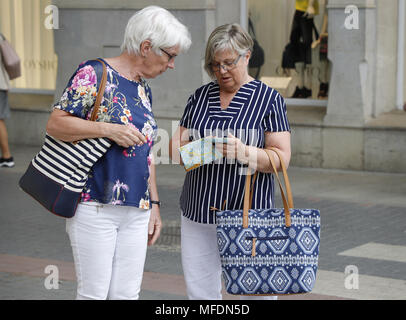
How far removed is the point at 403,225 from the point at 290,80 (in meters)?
5.33

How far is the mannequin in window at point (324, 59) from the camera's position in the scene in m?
12.9

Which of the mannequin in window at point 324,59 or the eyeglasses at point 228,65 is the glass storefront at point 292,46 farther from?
the eyeglasses at point 228,65

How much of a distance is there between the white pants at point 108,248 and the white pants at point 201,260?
Answer: 280mm

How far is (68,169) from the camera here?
3.93 metres

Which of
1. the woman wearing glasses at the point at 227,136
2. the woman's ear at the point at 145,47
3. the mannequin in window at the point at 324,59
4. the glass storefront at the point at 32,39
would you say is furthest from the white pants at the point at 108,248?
the glass storefront at the point at 32,39

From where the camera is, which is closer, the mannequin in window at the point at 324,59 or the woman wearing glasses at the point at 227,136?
the woman wearing glasses at the point at 227,136

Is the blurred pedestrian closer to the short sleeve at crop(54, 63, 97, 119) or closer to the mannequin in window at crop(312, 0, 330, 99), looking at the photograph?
the mannequin in window at crop(312, 0, 330, 99)

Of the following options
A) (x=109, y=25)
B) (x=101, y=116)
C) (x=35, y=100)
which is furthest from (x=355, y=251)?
(x=35, y=100)

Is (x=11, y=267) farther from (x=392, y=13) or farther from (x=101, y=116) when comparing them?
(x=392, y=13)

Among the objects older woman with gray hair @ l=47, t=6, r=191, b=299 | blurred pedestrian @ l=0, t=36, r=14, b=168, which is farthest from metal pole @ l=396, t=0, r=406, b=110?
older woman with gray hair @ l=47, t=6, r=191, b=299

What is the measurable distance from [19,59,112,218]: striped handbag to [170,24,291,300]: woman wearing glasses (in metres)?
0.56

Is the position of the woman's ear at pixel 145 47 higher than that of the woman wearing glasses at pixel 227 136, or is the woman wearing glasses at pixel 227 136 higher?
the woman's ear at pixel 145 47

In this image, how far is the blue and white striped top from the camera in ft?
13.8

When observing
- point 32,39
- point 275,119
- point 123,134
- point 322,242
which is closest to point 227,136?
point 275,119
